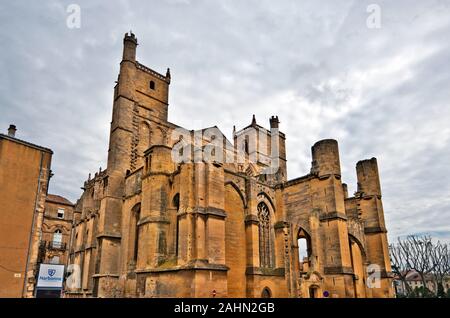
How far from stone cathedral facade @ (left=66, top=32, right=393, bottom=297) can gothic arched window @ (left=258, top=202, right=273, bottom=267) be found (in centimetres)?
7

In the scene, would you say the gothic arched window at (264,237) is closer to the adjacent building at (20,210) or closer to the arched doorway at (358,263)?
the arched doorway at (358,263)

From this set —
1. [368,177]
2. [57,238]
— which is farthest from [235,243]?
[57,238]

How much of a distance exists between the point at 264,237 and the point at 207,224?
6430 mm

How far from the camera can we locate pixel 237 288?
16469mm

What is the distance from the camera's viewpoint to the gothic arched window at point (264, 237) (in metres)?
19.3

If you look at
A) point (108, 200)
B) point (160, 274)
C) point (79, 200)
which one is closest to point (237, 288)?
point (160, 274)

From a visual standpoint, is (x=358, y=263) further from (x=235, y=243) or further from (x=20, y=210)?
(x=20, y=210)

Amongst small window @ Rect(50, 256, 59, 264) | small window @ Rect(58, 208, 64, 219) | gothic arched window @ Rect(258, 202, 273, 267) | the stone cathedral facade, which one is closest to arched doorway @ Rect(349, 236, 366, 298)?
the stone cathedral facade

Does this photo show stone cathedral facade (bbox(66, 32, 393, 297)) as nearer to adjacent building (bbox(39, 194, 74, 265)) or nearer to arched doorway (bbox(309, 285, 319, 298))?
arched doorway (bbox(309, 285, 319, 298))

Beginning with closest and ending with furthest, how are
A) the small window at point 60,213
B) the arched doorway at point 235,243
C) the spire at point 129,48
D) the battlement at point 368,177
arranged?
the arched doorway at point 235,243, the battlement at point 368,177, the spire at point 129,48, the small window at point 60,213

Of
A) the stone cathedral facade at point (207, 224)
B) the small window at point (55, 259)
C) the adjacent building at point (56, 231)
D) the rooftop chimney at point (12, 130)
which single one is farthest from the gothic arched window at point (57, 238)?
the rooftop chimney at point (12, 130)

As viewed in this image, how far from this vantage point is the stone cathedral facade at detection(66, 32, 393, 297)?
15.1 metres

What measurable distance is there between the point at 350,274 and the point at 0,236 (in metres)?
17.3

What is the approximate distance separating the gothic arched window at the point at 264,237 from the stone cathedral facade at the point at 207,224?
0.21ft
